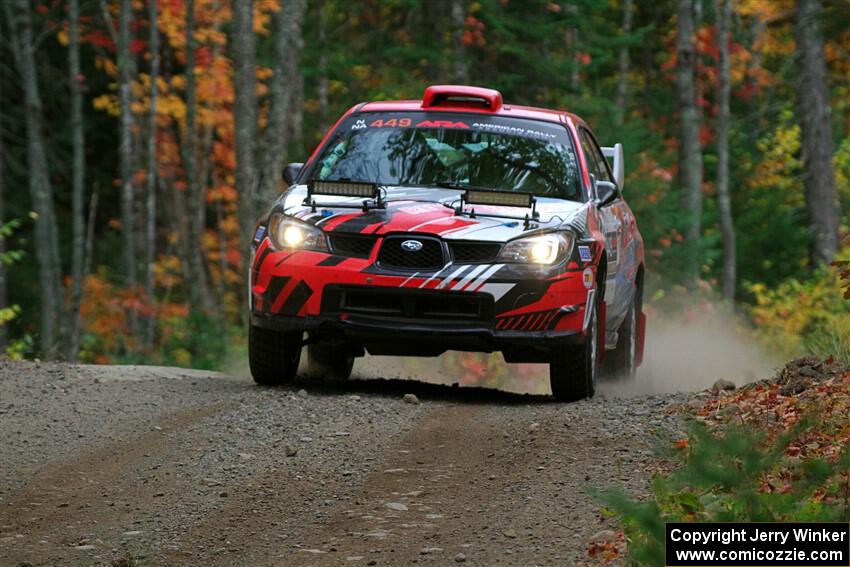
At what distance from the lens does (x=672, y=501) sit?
6473 mm

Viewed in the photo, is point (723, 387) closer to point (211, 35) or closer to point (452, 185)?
point (452, 185)

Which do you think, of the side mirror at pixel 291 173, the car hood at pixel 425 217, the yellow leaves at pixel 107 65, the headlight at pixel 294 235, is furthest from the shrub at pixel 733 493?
the yellow leaves at pixel 107 65

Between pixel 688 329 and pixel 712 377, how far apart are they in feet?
26.1

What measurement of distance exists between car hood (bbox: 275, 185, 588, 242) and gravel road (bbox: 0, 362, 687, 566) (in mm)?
1072

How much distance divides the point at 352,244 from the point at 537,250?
1.15 metres

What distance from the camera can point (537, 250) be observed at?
400 inches

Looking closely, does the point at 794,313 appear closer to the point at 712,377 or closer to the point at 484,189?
the point at 712,377

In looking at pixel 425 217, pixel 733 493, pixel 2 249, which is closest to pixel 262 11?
pixel 2 249

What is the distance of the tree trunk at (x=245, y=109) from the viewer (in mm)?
21484

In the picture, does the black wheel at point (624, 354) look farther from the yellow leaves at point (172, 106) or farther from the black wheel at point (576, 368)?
the yellow leaves at point (172, 106)

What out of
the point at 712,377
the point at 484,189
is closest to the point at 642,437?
the point at 484,189

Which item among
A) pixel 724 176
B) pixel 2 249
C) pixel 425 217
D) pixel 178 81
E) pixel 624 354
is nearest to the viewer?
pixel 425 217

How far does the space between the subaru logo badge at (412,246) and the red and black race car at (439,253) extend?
11 millimetres

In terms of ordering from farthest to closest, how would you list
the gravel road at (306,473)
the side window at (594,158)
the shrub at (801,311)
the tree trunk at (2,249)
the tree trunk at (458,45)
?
the tree trunk at (2,249)
the tree trunk at (458,45)
the shrub at (801,311)
the side window at (594,158)
the gravel road at (306,473)
